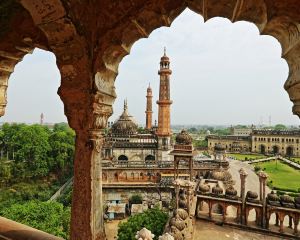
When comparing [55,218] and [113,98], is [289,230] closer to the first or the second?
[55,218]

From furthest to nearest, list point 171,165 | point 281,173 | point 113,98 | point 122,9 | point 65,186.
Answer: point 281,173 < point 65,186 < point 171,165 < point 113,98 < point 122,9

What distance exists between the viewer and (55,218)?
41.9ft

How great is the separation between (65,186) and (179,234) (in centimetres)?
2191

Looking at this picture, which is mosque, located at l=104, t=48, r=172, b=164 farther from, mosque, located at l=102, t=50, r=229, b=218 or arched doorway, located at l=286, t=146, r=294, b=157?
arched doorway, located at l=286, t=146, r=294, b=157

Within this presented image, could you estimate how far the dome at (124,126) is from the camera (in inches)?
1361

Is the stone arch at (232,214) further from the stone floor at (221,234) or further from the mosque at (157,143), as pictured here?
the mosque at (157,143)

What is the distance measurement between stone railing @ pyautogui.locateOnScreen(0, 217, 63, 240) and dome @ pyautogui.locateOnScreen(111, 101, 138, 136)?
31.5m

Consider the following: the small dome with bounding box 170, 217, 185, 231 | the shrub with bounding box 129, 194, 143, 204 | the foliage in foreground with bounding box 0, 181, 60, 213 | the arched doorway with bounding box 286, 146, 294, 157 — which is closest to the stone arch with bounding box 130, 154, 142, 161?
the shrub with bounding box 129, 194, 143, 204

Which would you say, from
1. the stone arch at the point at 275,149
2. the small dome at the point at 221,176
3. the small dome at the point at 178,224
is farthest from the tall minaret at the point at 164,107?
the stone arch at the point at 275,149

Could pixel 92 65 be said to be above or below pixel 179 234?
above

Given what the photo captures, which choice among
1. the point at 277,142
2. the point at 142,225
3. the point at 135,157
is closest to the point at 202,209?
the point at 142,225

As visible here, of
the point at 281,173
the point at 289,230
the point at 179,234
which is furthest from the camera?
the point at 281,173

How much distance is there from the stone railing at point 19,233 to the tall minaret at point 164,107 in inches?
995

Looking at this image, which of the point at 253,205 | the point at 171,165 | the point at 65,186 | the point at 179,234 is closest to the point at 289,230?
the point at 253,205
